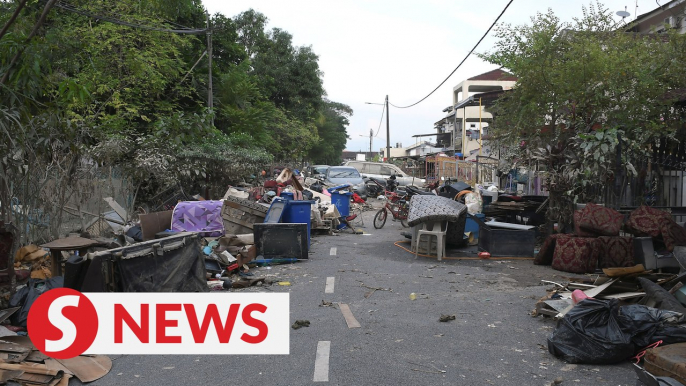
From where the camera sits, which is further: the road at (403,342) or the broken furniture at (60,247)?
the broken furniture at (60,247)

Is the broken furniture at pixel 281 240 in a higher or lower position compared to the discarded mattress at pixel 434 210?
lower

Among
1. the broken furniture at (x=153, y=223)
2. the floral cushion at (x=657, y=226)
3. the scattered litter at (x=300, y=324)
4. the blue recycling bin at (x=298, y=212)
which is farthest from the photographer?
the blue recycling bin at (x=298, y=212)

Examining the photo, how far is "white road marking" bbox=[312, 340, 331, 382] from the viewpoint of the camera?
15.2 ft

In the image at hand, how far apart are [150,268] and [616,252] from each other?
7.49m

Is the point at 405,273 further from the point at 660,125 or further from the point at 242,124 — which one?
the point at 242,124

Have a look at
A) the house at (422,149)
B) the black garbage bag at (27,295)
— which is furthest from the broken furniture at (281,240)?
the house at (422,149)

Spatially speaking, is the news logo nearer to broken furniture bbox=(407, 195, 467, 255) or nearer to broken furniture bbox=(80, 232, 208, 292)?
broken furniture bbox=(80, 232, 208, 292)

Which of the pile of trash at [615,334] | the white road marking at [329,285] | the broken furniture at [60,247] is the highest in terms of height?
the broken furniture at [60,247]

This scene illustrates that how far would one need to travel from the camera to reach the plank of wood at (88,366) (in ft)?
15.5

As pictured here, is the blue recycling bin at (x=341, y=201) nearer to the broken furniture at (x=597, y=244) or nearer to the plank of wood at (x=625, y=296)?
the broken furniture at (x=597, y=244)

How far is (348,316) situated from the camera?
6586 mm

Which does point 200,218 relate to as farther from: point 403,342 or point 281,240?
point 403,342

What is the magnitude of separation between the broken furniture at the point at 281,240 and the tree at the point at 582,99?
546 centimetres

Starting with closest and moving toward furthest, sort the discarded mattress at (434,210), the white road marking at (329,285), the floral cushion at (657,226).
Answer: the white road marking at (329,285) < the floral cushion at (657,226) < the discarded mattress at (434,210)
